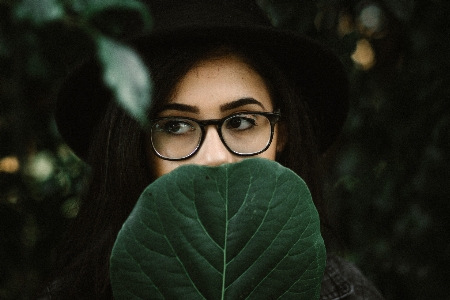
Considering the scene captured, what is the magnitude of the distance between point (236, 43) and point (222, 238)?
674 mm

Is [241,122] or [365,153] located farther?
[365,153]

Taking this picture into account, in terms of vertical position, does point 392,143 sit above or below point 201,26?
below

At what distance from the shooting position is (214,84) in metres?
0.87

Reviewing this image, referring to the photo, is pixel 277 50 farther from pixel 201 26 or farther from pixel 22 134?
pixel 22 134

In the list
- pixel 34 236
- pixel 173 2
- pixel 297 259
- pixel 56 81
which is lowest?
pixel 34 236

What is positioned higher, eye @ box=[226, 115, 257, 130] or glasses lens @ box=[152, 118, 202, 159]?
eye @ box=[226, 115, 257, 130]

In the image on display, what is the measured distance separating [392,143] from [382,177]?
5.6 inches

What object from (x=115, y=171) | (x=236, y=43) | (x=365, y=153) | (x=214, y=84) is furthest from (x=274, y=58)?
(x=365, y=153)

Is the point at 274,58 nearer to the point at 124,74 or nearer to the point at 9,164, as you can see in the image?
the point at 124,74

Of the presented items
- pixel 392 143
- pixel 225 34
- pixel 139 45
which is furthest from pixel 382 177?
pixel 139 45

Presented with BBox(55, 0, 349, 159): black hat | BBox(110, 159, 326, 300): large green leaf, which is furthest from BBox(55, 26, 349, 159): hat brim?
BBox(110, 159, 326, 300): large green leaf

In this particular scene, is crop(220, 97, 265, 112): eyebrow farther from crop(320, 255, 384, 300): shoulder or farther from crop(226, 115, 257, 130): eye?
crop(320, 255, 384, 300): shoulder

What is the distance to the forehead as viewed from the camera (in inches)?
34.2

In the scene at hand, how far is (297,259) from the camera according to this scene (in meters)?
0.36
